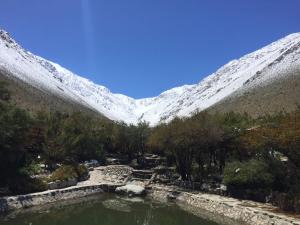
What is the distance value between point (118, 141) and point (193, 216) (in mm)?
39480

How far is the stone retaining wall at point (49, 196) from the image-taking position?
2958 centimetres

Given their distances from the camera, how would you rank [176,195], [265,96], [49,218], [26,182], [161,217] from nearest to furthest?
[49,218] < [161,217] < [26,182] < [176,195] < [265,96]

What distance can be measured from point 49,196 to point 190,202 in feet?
37.3

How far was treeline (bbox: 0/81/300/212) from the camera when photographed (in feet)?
107

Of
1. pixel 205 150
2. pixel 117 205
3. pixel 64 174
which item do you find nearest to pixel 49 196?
pixel 117 205

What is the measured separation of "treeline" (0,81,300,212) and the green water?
3.95 metres

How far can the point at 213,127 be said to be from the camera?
4088cm

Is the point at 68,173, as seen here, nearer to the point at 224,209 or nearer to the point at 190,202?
the point at 190,202

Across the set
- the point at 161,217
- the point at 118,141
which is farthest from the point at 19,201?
the point at 118,141

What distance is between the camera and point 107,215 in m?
31.7

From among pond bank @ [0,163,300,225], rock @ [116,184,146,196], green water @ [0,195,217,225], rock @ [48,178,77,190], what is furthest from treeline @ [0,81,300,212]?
rock @ [116,184,146,196]

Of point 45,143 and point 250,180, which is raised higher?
point 45,143

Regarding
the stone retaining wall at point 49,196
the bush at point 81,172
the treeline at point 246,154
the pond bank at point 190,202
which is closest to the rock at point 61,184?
the pond bank at point 190,202

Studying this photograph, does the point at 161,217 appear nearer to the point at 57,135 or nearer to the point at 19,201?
the point at 19,201
